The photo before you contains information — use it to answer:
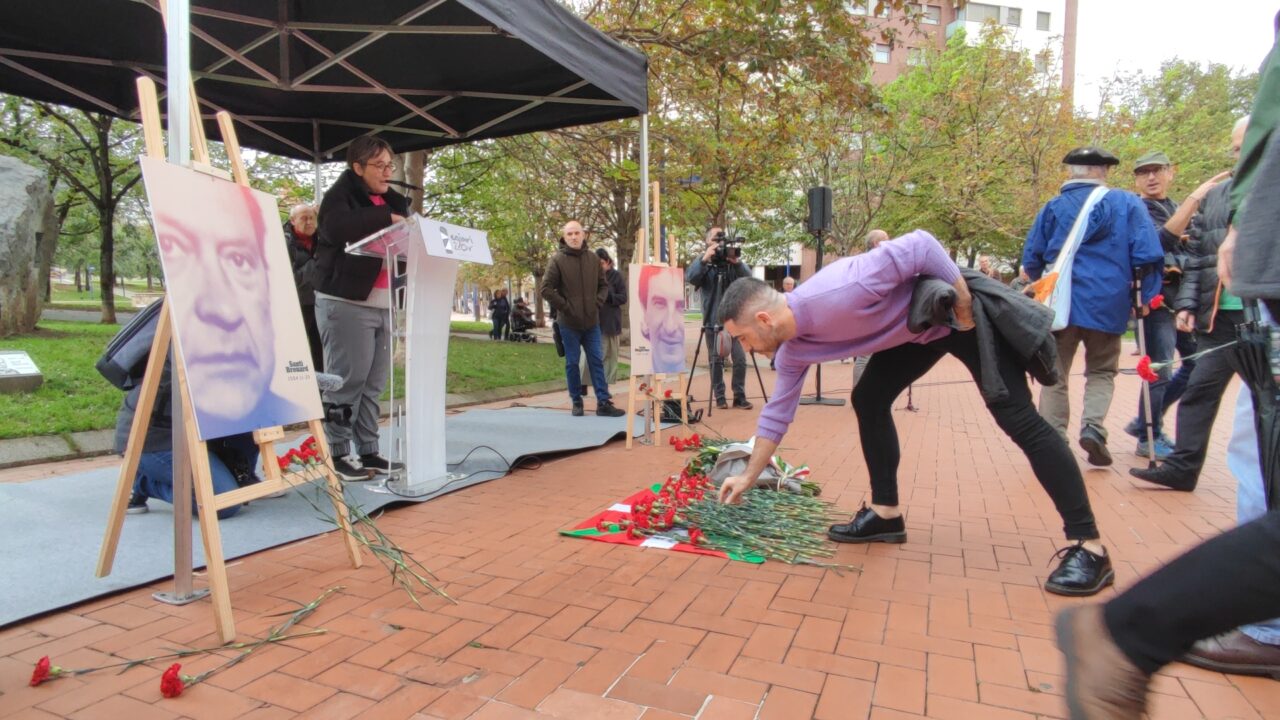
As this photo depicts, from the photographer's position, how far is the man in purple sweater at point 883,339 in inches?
103

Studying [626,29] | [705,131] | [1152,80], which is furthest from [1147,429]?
[1152,80]

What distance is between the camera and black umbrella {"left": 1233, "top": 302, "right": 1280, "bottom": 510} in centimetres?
178

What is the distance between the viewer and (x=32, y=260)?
9516mm

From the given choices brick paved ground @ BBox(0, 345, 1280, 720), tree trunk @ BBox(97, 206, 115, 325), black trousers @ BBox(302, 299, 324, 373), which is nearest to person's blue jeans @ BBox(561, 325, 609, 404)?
black trousers @ BBox(302, 299, 324, 373)

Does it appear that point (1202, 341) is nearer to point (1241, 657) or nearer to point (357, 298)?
point (1241, 657)

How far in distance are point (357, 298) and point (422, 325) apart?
0.51 m

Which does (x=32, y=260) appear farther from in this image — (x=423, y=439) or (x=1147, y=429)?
(x=1147, y=429)

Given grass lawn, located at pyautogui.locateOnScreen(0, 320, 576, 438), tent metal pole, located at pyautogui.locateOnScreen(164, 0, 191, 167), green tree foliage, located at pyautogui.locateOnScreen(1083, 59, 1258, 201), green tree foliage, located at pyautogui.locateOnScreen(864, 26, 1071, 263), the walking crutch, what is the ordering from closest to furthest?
tent metal pole, located at pyautogui.locateOnScreen(164, 0, 191, 167)
the walking crutch
grass lawn, located at pyautogui.locateOnScreen(0, 320, 576, 438)
green tree foliage, located at pyautogui.locateOnScreen(864, 26, 1071, 263)
green tree foliage, located at pyautogui.locateOnScreen(1083, 59, 1258, 201)

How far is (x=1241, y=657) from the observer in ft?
6.65

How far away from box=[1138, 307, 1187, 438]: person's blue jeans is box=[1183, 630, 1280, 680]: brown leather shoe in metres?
3.25

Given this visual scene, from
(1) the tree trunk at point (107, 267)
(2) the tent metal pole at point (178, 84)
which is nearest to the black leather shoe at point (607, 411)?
(2) the tent metal pole at point (178, 84)

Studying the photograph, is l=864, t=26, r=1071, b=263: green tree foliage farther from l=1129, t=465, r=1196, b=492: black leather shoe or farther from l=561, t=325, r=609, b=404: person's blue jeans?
l=1129, t=465, r=1196, b=492: black leather shoe

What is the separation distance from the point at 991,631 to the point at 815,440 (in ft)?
11.8

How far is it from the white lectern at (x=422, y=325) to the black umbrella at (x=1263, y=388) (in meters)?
3.27
